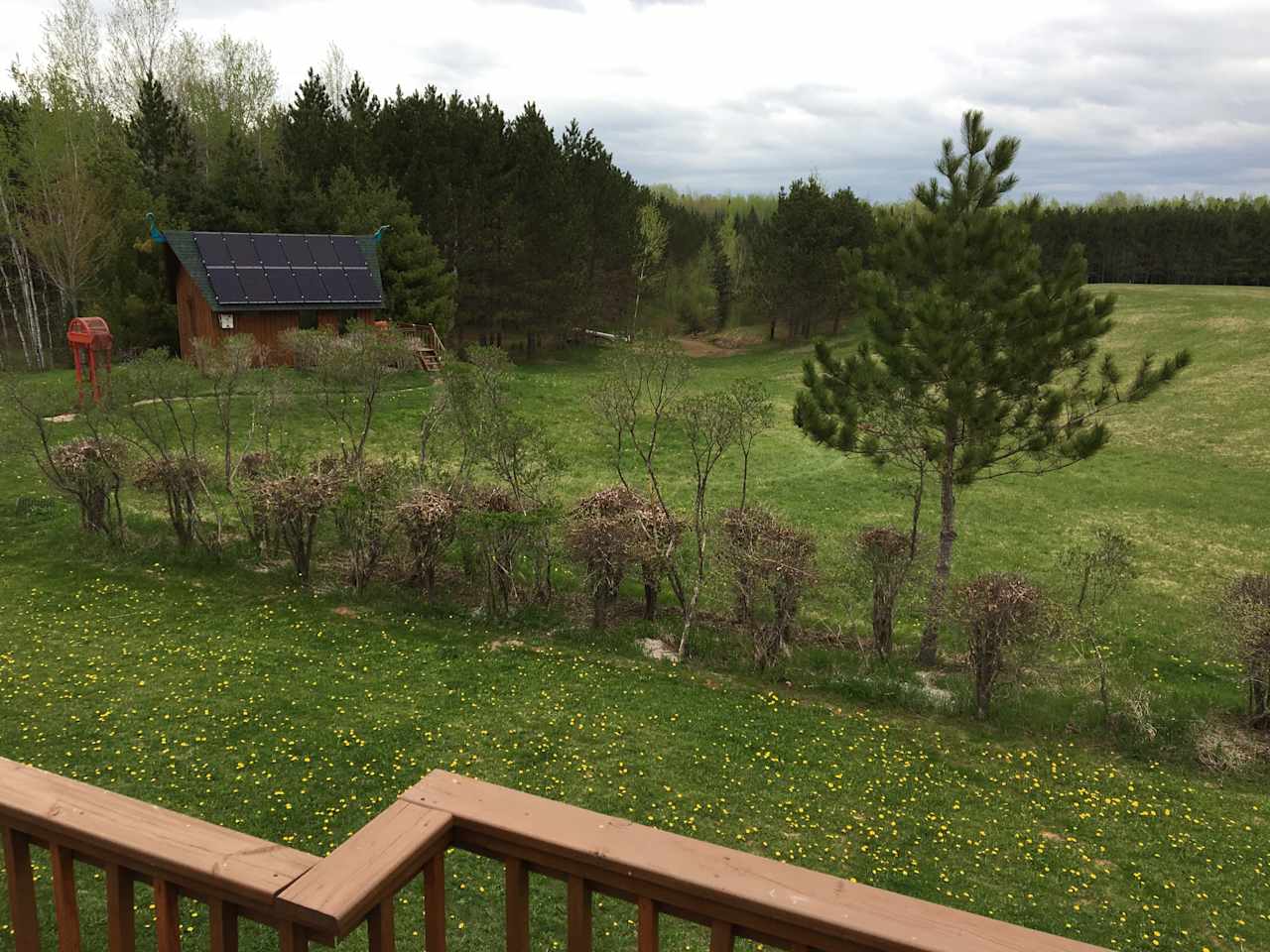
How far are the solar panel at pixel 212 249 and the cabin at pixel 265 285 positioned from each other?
26 mm

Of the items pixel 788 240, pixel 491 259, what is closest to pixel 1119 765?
pixel 491 259

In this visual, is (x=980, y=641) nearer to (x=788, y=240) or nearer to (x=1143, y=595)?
(x=1143, y=595)

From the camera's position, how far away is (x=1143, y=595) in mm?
13352

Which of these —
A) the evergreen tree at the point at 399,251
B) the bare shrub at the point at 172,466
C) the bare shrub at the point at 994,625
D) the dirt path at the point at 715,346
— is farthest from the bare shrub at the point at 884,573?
the dirt path at the point at 715,346

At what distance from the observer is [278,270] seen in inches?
1012

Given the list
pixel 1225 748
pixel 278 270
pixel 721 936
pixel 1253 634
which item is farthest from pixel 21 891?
pixel 278 270

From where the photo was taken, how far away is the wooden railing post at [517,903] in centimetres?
172

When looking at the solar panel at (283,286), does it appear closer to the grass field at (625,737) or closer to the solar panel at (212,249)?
the solar panel at (212,249)

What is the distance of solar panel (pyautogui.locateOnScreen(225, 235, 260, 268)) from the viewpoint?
83.0ft

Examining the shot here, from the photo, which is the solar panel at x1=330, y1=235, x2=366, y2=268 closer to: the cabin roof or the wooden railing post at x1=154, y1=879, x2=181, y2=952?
the cabin roof

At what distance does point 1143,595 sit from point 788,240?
1179 inches

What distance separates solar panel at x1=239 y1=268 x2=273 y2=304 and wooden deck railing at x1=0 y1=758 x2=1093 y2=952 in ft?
82.4

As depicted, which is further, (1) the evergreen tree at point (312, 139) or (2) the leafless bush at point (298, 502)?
(1) the evergreen tree at point (312, 139)

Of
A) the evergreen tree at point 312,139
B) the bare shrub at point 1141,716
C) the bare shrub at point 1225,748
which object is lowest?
the bare shrub at point 1225,748
